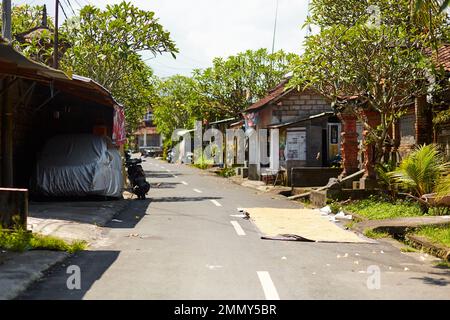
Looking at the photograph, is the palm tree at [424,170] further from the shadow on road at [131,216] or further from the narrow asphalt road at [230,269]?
the shadow on road at [131,216]

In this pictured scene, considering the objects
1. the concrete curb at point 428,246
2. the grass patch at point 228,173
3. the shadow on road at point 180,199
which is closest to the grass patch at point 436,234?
the concrete curb at point 428,246

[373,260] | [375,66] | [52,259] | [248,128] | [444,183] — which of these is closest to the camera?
[52,259]

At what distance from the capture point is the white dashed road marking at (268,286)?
274 inches

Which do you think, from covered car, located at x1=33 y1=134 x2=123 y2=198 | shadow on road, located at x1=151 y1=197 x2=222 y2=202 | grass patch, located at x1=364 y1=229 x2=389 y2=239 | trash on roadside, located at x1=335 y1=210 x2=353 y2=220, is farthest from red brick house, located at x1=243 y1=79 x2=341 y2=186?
grass patch, located at x1=364 y1=229 x2=389 y2=239

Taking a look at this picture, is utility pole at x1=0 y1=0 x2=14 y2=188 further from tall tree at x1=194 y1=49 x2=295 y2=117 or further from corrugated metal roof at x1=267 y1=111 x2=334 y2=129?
tall tree at x1=194 y1=49 x2=295 y2=117

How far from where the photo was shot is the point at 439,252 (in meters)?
10.4

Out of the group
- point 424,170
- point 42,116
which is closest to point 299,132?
point 42,116

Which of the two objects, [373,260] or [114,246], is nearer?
[373,260]

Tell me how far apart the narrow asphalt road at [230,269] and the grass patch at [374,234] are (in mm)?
683

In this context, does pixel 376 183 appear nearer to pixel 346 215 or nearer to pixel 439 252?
pixel 346 215

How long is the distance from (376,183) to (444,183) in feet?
18.2

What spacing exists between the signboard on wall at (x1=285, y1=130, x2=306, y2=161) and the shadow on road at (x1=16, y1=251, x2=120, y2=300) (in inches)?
886

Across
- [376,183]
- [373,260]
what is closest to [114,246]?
[373,260]

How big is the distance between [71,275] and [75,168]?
10.1 metres
